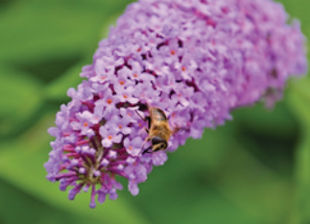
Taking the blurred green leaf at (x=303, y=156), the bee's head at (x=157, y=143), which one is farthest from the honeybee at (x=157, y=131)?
the blurred green leaf at (x=303, y=156)

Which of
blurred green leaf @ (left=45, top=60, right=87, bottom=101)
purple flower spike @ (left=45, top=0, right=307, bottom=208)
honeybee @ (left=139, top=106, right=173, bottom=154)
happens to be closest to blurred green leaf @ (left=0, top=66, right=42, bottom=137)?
blurred green leaf @ (left=45, top=60, right=87, bottom=101)

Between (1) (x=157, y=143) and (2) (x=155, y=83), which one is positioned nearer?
(1) (x=157, y=143)

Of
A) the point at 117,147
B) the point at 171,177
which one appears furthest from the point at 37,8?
the point at 117,147

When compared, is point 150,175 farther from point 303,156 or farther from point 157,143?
point 157,143

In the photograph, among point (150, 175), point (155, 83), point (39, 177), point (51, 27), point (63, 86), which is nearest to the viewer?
point (155, 83)

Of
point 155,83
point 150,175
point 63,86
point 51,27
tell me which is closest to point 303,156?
point 150,175

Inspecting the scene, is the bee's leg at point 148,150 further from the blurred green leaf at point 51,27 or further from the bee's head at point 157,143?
the blurred green leaf at point 51,27
